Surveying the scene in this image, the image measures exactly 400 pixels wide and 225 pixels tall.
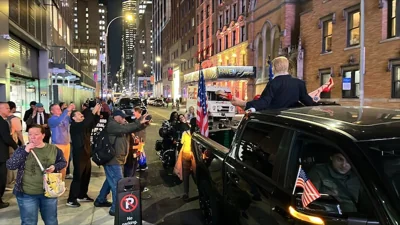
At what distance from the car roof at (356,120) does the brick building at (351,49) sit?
58.0 feet

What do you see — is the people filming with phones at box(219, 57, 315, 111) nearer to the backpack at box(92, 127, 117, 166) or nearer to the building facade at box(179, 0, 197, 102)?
the backpack at box(92, 127, 117, 166)

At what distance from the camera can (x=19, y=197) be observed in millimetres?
4258

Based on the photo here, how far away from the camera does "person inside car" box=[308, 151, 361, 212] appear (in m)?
2.62

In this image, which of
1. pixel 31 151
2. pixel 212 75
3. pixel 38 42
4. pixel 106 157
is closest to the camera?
pixel 31 151

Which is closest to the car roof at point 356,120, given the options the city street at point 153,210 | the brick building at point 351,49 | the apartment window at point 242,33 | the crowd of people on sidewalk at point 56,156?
the crowd of people on sidewalk at point 56,156

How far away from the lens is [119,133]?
19.5ft

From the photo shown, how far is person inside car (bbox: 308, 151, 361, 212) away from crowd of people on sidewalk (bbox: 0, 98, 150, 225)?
112 inches

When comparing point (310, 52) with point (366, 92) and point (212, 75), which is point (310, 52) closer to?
point (366, 92)

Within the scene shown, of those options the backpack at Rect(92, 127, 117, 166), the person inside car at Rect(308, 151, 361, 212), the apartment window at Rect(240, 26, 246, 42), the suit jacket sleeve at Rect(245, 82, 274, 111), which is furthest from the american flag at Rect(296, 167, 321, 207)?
the apartment window at Rect(240, 26, 246, 42)

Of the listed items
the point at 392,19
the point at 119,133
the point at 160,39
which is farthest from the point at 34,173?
the point at 160,39

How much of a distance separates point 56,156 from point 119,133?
5.27 ft

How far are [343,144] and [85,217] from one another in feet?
16.1

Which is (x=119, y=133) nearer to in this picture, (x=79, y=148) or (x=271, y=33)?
(x=79, y=148)

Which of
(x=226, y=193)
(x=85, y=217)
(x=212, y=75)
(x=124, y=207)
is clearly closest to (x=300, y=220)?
(x=226, y=193)
